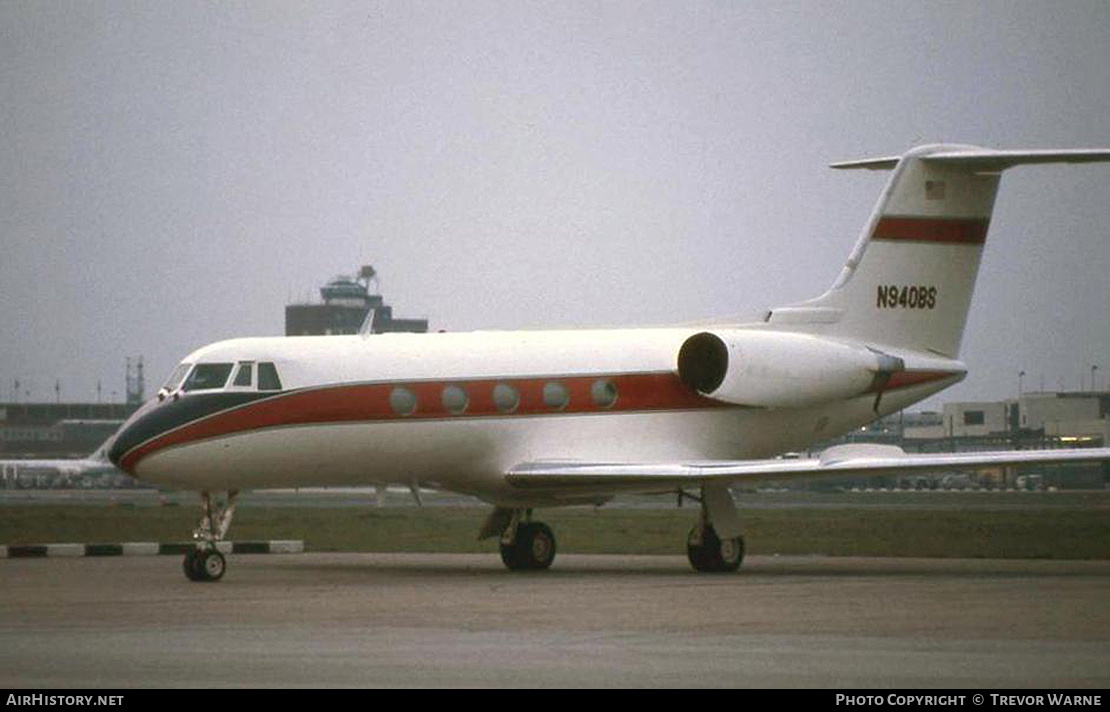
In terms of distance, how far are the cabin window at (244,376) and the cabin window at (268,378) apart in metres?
0.14

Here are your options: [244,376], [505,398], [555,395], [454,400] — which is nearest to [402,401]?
[454,400]

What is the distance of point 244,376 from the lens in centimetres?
2744

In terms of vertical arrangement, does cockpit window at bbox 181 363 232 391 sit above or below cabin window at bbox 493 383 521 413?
above

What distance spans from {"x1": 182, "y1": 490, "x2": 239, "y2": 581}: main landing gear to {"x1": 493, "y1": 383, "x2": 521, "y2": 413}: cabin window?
160 inches

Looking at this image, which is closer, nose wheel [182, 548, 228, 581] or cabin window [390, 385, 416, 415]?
nose wheel [182, 548, 228, 581]

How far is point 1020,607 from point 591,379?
1032cm

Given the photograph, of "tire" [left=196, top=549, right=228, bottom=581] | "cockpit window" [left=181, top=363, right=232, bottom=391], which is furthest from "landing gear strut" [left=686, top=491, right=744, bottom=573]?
"cockpit window" [left=181, top=363, right=232, bottom=391]

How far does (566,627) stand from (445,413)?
10.2 m

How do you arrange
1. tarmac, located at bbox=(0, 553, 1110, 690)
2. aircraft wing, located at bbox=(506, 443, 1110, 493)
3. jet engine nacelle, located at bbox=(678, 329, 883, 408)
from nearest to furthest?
tarmac, located at bbox=(0, 553, 1110, 690)
aircraft wing, located at bbox=(506, 443, 1110, 493)
jet engine nacelle, located at bbox=(678, 329, 883, 408)

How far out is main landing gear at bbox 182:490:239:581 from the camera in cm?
2605

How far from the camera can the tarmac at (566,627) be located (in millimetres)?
14297

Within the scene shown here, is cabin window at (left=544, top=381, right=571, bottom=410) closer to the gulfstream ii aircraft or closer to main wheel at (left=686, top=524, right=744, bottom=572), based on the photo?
the gulfstream ii aircraft

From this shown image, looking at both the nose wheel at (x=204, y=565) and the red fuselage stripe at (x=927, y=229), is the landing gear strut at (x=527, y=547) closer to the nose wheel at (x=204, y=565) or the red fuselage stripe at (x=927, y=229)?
the nose wheel at (x=204, y=565)

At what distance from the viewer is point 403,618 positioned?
19.7 meters
